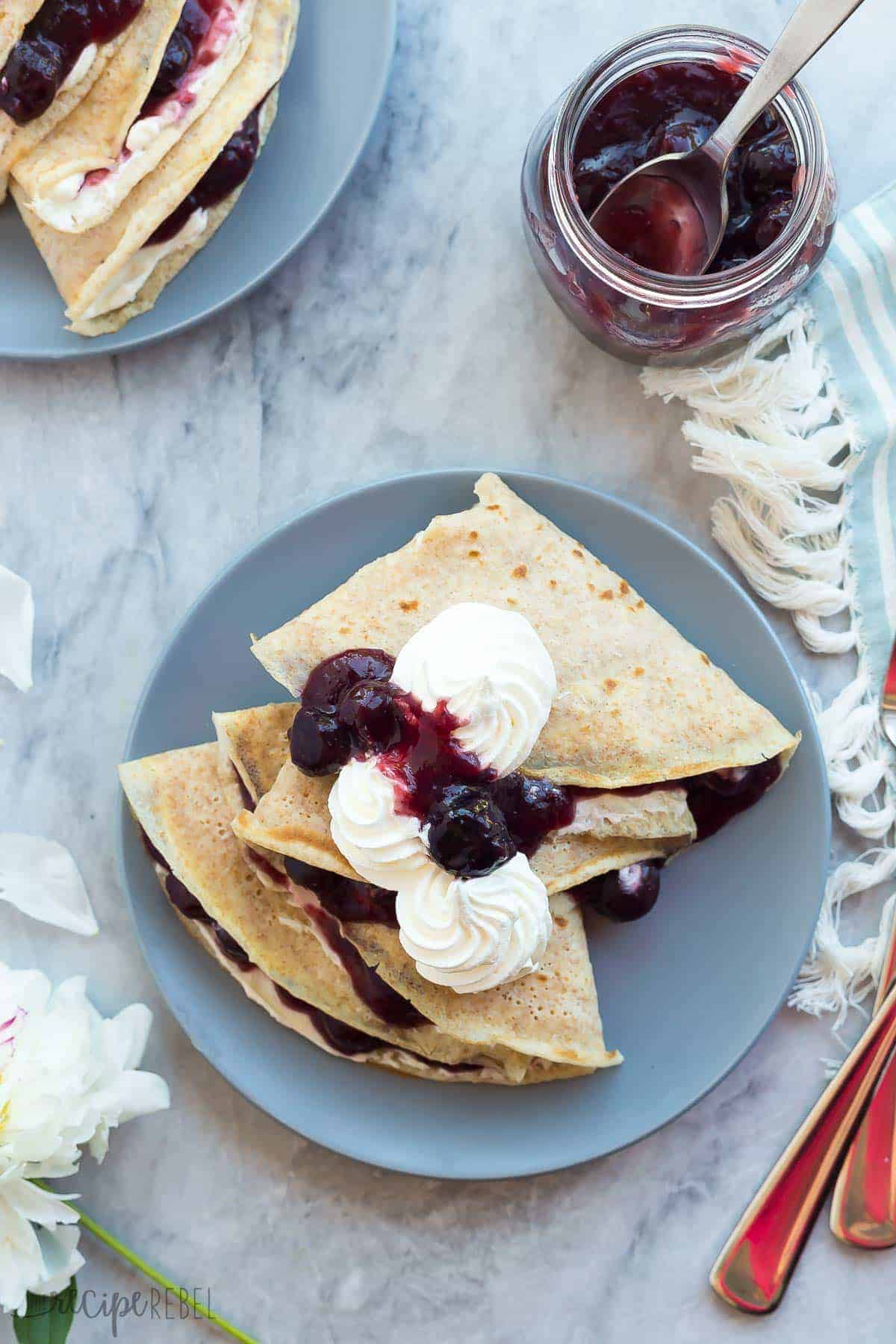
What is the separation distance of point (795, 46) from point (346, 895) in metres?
1.49

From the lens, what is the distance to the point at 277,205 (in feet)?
7.18

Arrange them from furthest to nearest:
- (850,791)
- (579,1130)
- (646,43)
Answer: (850,791) < (579,1130) < (646,43)

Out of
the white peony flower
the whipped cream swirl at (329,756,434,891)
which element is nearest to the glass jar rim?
the whipped cream swirl at (329,756,434,891)

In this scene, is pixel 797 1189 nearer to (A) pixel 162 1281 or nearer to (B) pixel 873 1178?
(B) pixel 873 1178

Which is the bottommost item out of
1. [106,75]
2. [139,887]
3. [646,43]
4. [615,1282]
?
[615,1282]

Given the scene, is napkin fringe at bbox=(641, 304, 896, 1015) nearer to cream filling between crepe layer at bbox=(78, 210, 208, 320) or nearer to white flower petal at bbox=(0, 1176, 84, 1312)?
cream filling between crepe layer at bbox=(78, 210, 208, 320)

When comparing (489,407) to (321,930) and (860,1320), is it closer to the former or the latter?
(321,930)

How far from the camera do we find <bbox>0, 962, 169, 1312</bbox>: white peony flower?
1938mm

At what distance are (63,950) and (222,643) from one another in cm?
72

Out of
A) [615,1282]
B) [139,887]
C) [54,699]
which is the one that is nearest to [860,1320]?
[615,1282]

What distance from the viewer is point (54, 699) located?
2.32 metres

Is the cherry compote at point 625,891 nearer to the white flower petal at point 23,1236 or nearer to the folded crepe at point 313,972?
the folded crepe at point 313,972

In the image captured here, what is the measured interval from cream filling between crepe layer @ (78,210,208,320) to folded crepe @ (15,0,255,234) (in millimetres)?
95

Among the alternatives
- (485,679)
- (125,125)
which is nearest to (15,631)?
(125,125)
